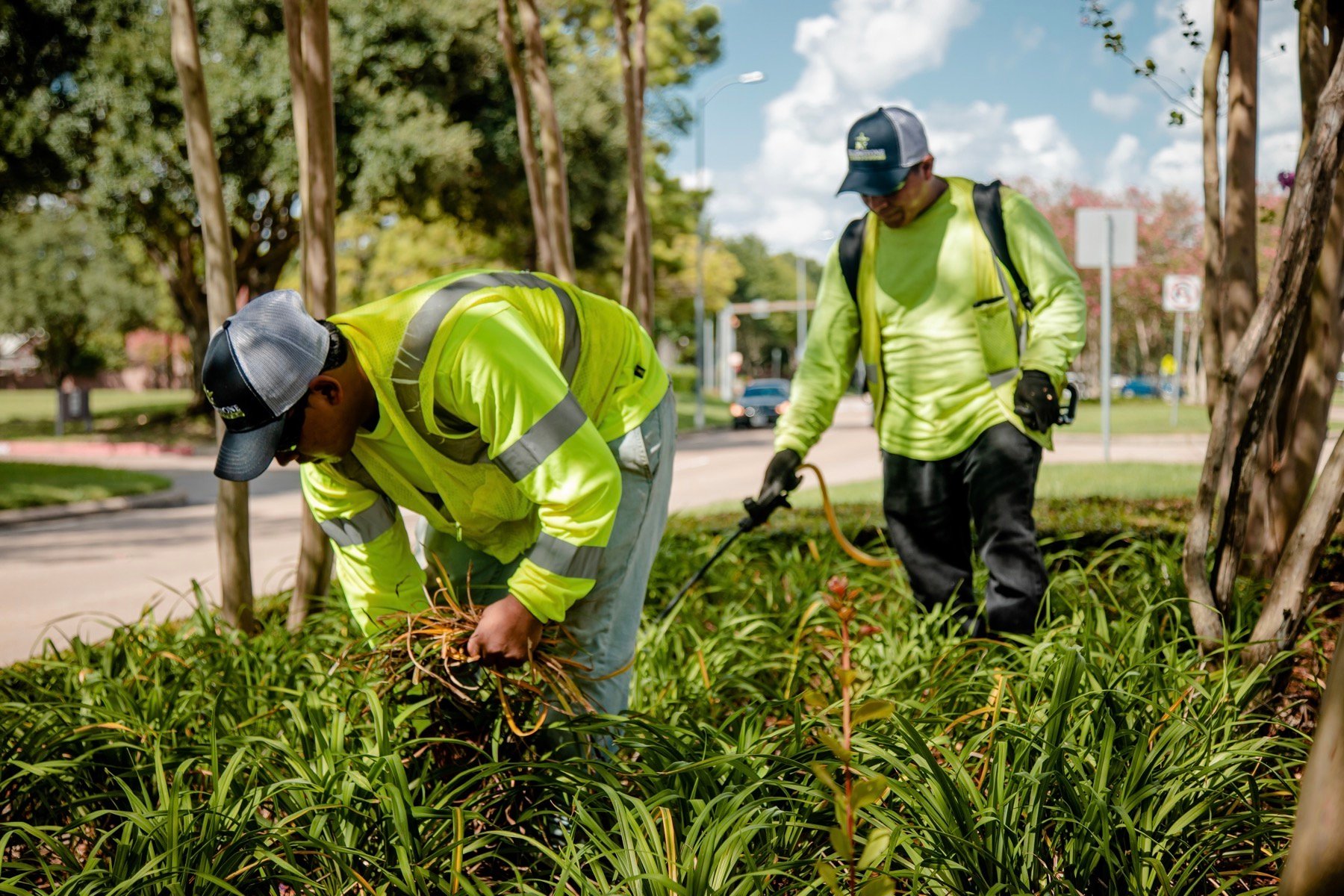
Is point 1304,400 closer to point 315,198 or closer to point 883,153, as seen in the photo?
point 883,153

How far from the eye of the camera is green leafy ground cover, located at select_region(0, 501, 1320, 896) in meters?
2.03

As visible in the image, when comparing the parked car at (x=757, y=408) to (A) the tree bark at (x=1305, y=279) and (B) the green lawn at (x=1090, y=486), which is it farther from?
A: (A) the tree bark at (x=1305, y=279)

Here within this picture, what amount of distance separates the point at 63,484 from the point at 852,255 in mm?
12591

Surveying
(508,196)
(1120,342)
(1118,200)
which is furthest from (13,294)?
(1120,342)

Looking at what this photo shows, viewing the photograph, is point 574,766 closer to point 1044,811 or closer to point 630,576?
point 630,576

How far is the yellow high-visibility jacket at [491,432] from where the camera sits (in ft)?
7.14

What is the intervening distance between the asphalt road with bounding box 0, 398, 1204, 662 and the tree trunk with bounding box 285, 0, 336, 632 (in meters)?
0.43

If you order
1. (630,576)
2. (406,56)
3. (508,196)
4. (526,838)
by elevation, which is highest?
(406,56)

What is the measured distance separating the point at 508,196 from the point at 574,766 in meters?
20.2

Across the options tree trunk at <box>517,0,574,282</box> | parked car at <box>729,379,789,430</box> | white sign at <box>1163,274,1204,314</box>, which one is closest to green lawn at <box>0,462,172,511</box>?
tree trunk at <box>517,0,574,282</box>

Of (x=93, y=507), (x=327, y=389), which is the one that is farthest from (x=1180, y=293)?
(x=327, y=389)

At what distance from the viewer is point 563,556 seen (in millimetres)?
2225

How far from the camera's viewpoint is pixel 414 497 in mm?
2623

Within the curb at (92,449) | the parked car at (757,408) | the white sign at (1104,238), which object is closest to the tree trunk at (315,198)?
the white sign at (1104,238)
